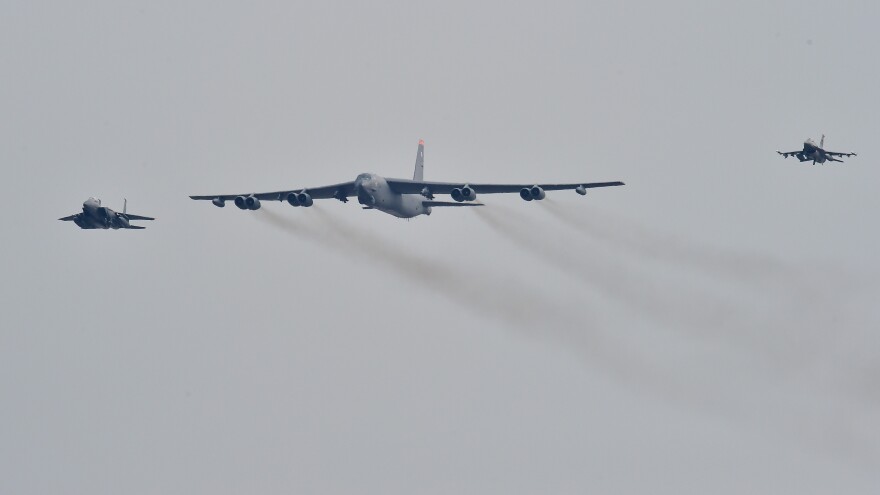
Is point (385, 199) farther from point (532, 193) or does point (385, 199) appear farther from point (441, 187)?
point (532, 193)

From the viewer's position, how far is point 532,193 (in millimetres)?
69500

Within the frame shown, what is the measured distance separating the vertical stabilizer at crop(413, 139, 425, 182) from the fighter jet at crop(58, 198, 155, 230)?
19.2 metres

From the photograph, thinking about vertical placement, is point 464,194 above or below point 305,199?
above

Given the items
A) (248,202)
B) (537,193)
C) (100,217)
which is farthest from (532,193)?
(100,217)

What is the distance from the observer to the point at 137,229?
79938 millimetres

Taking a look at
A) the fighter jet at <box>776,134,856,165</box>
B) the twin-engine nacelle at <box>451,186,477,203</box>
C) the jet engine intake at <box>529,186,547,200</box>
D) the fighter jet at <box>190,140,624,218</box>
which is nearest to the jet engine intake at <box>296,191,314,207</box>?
the fighter jet at <box>190,140,624,218</box>

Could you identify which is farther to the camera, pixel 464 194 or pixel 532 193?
pixel 464 194

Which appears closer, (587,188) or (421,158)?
(587,188)

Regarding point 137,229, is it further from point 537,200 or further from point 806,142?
point 806,142

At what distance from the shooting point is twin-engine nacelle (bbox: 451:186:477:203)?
71.4 m

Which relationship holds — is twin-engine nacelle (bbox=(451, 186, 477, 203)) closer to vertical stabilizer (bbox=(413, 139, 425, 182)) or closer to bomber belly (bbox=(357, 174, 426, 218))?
bomber belly (bbox=(357, 174, 426, 218))

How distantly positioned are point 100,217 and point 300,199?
10.7 metres

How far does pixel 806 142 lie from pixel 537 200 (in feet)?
80.8

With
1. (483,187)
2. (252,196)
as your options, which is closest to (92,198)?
(252,196)
